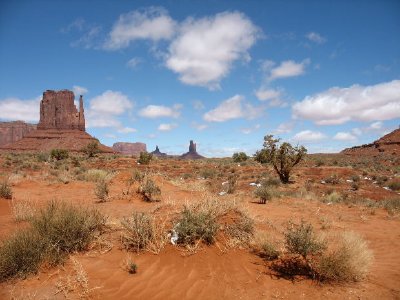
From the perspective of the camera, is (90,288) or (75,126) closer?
(90,288)

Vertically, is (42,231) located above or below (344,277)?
above

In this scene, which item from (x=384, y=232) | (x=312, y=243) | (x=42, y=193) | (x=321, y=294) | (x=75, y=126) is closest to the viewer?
(x=321, y=294)

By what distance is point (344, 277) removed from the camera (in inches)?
217

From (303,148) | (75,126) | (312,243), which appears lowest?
(312,243)

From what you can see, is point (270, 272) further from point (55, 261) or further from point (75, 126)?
point (75, 126)

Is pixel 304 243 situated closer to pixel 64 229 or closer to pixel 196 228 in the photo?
pixel 196 228

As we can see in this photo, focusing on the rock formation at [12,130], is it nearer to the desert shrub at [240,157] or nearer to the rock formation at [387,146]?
the desert shrub at [240,157]

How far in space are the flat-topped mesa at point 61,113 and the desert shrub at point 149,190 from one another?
11109cm

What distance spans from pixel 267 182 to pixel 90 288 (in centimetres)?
1843

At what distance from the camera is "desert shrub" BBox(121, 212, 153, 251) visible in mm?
6555

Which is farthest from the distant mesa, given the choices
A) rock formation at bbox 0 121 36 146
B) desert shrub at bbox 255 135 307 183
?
desert shrub at bbox 255 135 307 183

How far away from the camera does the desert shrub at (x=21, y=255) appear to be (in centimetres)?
547

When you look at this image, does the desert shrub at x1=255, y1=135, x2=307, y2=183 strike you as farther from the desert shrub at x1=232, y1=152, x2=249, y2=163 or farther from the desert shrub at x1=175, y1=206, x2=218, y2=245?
the desert shrub at x1=232, y1=152, x2=249, y2=163

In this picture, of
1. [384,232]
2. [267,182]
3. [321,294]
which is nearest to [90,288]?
[321,294]
